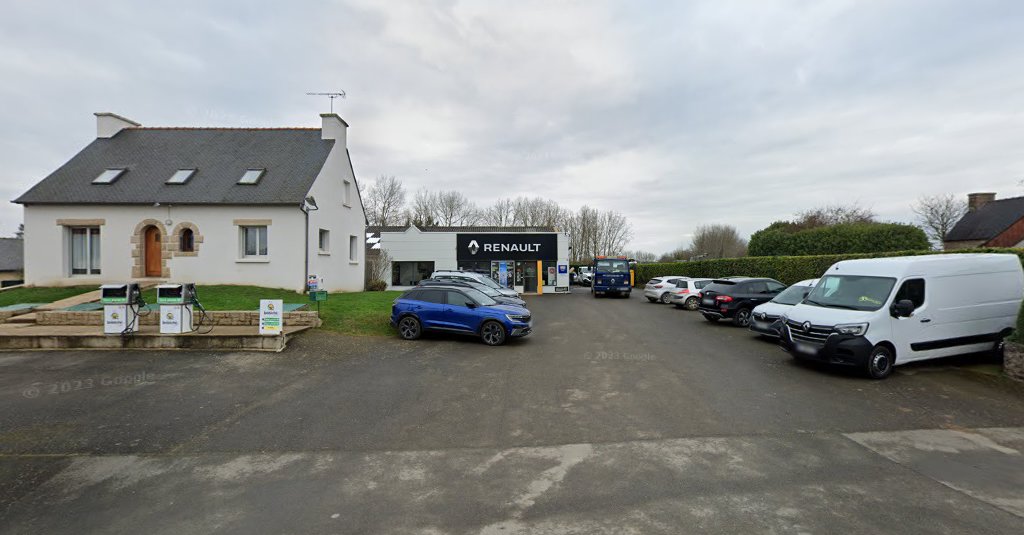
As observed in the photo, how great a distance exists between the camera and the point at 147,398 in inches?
285

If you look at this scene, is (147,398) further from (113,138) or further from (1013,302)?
(113,138)

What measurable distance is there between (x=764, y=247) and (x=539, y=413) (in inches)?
1288

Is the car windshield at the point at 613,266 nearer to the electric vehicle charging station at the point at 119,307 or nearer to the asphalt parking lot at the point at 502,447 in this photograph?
the asphalt parking lot at the point at 502,447

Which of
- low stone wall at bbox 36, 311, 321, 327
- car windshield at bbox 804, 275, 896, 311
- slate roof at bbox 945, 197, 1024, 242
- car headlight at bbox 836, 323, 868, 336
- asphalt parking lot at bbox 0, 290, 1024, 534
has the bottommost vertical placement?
asphalt parking lot at bbox 0, 290, 1024, 534

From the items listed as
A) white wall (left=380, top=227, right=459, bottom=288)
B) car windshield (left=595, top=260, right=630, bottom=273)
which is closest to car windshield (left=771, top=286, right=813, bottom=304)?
car windshield (left=595, top=260, right=630, bottom=273)

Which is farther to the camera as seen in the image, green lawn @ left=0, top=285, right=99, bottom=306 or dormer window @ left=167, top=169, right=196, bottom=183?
dormer window @ left=167, top=169, right=196, bottom=183

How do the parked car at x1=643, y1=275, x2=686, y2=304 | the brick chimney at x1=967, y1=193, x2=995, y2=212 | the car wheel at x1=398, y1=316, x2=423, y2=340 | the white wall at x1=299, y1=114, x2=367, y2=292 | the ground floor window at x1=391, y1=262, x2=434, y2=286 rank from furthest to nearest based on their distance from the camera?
1. the brick chimney at x1=967, y1=193, x2=995, y2=212
2. the ground floor window at x1=391, y1=262, x2=434, y2=286
3. the parked car at x1=643, y1=275, x2=686, y2=304
4. the white wall at x1=299, y1=114, x2=367, y2=292
5. the car wheel at x1=398, y1=316, x2=423, y2=340

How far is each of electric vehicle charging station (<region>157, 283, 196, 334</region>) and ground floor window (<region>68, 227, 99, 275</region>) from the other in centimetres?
1171

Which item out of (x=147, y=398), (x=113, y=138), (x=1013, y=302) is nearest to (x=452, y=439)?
(x=147, y=398)

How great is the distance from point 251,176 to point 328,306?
27.2ft

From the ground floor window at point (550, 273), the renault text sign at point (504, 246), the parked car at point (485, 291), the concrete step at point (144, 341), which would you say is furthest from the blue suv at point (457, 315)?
the ground floor window at point (550, 273)

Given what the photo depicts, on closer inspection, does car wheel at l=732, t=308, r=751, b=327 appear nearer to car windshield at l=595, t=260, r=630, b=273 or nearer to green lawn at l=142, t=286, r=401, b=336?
green lawn at l=142, t=286, r=401, b=336

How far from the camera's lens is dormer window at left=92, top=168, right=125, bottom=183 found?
1917cm

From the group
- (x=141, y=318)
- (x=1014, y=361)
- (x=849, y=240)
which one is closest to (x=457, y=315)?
(x=141, y=318)
